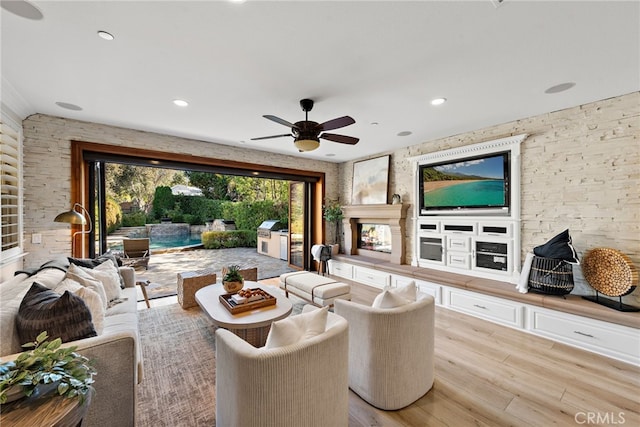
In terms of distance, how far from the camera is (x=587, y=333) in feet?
8.91

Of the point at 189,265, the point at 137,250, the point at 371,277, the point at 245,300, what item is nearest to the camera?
the point at 245,300

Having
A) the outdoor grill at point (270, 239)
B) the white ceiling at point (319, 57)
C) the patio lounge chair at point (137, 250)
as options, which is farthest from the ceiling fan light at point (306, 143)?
the outdoor grill at point (270, 239)

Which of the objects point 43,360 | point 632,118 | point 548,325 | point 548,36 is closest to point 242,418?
point 43,360

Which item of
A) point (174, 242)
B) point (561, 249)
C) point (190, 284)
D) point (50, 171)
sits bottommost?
point (174, 242)

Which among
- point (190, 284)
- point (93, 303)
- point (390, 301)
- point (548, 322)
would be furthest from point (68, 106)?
point (548, 322)

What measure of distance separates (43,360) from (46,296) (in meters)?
0.89

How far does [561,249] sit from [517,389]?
174cm

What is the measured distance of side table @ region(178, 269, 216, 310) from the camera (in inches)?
151

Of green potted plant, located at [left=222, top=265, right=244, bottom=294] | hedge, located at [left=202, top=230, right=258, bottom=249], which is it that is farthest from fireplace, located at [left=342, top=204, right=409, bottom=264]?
hedge, located at [left=202, top=230, right=258, bottom=249]

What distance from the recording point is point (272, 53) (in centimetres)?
209

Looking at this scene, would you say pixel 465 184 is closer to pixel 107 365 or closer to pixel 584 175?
pixel 584 175

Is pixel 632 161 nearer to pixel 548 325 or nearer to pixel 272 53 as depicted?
pixel 548 325

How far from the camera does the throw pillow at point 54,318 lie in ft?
5.06

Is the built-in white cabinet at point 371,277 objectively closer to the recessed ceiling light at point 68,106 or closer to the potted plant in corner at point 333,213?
the potted plant in corner at point 333,213
